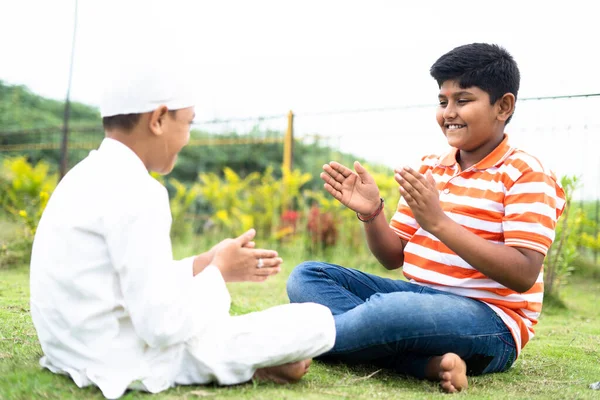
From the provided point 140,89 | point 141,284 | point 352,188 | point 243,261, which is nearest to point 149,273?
point 141,284

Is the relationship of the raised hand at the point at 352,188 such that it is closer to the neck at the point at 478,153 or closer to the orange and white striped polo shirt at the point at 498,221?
the orange and white striped polo shirt at the point at 498,221

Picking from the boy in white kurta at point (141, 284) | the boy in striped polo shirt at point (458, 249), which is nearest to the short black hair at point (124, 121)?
the boy in white kurta at point (141, 284)

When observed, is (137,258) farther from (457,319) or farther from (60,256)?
(457,319)

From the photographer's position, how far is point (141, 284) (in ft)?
6.34

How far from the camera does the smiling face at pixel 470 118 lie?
278 centimetres

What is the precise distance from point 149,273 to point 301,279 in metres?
1.17

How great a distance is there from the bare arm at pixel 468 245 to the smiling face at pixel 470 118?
412mm

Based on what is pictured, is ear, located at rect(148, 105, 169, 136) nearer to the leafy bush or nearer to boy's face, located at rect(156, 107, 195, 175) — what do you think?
boy's face, located at rect(156, 107, 195, 175)

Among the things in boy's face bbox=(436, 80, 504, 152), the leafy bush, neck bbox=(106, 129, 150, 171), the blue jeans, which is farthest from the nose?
the leafy bush

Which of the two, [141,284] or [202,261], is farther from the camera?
[202,261]

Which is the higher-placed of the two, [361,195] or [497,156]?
[497,156]

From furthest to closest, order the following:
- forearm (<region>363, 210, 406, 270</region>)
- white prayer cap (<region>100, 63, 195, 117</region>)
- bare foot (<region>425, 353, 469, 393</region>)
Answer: forearm (<region>363, 210, 406, 270</region>) < bare foot (<region>425, 353, 469, 393</region>) < white prayer cap (<region>100, 63, 195, 117</region>)

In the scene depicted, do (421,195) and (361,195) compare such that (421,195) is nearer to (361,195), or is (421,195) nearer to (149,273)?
(361,195)

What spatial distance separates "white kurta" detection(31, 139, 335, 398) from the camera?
1952 millimetres
